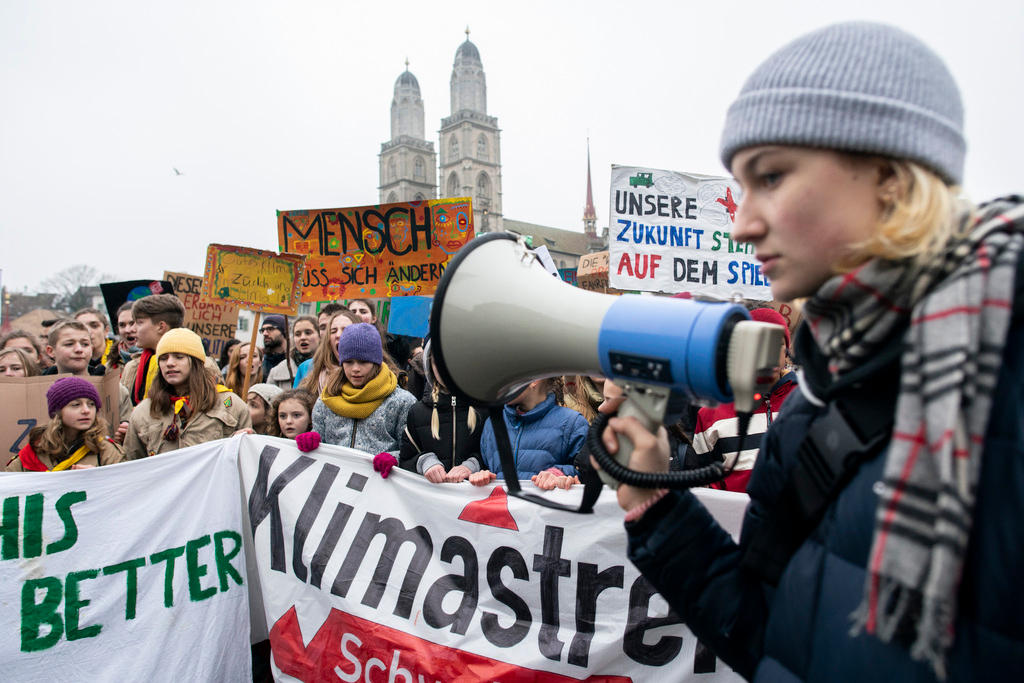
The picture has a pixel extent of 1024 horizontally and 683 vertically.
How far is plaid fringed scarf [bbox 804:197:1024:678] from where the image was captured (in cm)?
66

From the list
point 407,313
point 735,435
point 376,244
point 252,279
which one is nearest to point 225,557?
point 735,435

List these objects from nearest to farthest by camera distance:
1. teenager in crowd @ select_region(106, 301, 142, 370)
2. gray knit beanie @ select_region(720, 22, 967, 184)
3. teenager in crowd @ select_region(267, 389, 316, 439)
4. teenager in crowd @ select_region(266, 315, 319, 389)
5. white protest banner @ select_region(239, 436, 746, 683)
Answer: gray knit beanie @ select_region(720, 22, 967, 184), white protest banner @ select_region(239, 436, 746, 683), teenager in crowd @ select_region(267, 389, 316, 439), teenager in crowd @ select_region(266, 315, 319, 389), teenager in crowd @ select_region(106, 301, 142, 370)

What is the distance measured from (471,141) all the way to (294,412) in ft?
266

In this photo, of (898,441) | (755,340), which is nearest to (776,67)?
(755,340)

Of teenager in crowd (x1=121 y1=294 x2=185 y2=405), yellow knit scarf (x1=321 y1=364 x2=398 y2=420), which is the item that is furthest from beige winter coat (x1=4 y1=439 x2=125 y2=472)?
yellow knit scarf (x1=321 y1=364 x2=398 y2=420)

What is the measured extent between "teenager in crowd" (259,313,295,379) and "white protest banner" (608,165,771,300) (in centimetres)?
325

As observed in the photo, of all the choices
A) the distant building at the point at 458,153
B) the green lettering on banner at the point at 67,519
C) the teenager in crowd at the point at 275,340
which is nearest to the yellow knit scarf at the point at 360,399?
the green lettering on banner at the point at 67,519

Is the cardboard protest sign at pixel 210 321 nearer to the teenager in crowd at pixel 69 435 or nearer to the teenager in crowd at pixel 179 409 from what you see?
the teenager in crowd at pixel 179 409

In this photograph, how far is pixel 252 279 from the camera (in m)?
5.71

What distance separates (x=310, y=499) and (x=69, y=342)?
111 inches

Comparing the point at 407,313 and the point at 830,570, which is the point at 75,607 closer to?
the point at 830,570

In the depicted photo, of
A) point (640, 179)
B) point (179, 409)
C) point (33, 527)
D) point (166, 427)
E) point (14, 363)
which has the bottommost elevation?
point (33, 527)

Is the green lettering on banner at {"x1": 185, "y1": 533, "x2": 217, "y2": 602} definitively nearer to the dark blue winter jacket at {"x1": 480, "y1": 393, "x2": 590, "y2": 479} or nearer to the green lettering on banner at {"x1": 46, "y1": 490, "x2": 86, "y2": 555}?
the green lettering on banner at {"x1": 46, "y1": 490, "x2": 86, "y2": 555}

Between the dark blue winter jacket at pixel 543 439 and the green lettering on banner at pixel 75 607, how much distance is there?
180 centimetres
